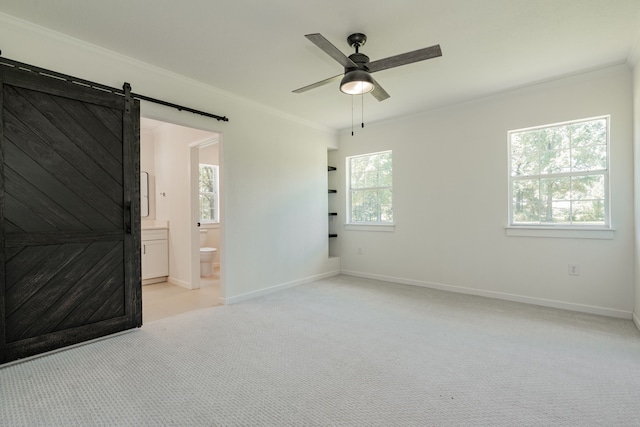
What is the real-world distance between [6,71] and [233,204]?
2242mm

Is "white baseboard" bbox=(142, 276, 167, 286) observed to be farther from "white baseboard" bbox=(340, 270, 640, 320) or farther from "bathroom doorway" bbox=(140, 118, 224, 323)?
"white baseboard" bbox=(340, 270, 640, 320)

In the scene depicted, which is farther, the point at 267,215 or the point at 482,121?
the point at 267,215

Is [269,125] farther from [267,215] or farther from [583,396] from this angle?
[583,396]

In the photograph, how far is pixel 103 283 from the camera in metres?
2.80

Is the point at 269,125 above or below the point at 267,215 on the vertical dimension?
above

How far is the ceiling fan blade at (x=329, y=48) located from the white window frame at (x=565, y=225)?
264 cm

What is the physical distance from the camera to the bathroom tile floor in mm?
3537

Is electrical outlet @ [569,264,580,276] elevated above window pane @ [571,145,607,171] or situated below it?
below

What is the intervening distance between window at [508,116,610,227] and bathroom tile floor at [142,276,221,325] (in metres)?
4.08

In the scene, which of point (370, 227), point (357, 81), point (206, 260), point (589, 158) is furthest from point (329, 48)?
point (206, 260)

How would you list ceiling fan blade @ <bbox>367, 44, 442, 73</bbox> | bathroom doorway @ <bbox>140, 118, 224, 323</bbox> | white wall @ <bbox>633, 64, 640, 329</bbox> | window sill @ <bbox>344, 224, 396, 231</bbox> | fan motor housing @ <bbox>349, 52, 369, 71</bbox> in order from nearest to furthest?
ceiling fan blade @ <bbox>367, 44, 442, 73</bbox> < fan motor housing @ <bbox>349, 52, 369, 71</bbox> < white wall @ <bbox>633, 64, 640, 329</bbox> < bathroom doorway @ <bbox>140, 118, 224, 323</bbox> < window sill @ <bbox>344, 224, 396, 231</bbox>

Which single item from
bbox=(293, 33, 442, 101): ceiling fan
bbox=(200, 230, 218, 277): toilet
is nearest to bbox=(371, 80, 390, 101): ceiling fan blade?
bbox=(293, 33, 442, 101): ceiling fan

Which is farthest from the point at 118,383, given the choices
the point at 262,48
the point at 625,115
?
the point at 625,115

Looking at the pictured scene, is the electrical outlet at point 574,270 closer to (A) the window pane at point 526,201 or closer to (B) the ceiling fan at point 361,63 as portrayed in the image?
(A) the window pane at point 526,201
